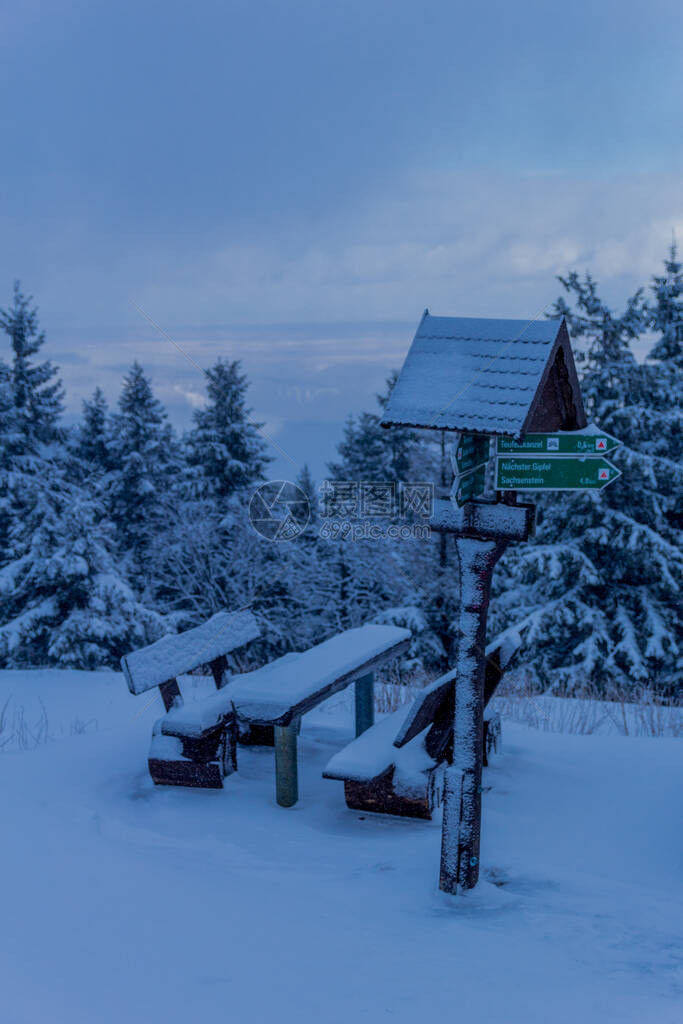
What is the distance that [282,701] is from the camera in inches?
186

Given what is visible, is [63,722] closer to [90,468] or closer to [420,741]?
[420,741]

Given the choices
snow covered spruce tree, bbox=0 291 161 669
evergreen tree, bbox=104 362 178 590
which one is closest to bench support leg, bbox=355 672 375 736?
snow covered spruce tree, bbox=0 291 161 669

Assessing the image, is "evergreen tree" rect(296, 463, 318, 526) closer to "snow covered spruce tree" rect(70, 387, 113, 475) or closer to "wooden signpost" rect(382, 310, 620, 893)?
"snow covered spruce tree" rect(70, 387, 113, 475)

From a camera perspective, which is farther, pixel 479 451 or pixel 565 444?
pixel 479 451

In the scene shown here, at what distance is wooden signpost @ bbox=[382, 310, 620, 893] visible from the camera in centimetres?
376

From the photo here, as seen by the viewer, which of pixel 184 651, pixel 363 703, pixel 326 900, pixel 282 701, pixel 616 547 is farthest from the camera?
pixel 616 547

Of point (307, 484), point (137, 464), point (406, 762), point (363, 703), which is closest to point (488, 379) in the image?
point (406, 762)

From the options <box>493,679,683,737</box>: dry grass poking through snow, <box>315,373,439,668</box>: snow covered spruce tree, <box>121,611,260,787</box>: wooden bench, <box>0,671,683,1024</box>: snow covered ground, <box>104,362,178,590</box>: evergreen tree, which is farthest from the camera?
<box>104,362,178,590</box>: evergreen tree

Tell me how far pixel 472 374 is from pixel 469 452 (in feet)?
1.26

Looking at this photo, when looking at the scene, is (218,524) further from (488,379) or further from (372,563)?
(488,379)

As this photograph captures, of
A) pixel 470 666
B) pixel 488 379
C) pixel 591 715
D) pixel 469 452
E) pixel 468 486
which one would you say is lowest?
pixel 591 715

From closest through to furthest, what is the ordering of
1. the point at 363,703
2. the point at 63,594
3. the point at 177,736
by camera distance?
the point at 177,736 < the point at 363,703 < the point at 63,594
